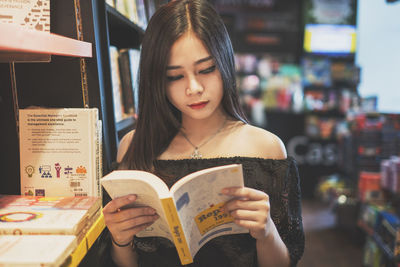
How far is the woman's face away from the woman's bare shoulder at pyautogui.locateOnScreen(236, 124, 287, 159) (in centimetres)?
20

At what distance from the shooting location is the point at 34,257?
2.26 ft

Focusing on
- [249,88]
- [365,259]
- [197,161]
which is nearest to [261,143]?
[197,161]

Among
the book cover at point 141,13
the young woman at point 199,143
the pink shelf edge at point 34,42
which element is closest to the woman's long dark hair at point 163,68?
the young woman at point 199,143

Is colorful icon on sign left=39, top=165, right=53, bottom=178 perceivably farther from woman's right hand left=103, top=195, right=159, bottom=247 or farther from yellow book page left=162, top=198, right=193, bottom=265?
yellow book page left=162, top=198, right=193, bottom=265

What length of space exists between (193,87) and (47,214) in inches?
21.4

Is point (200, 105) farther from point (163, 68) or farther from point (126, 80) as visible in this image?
point (126, 80)

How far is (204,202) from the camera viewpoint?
855 millimetres

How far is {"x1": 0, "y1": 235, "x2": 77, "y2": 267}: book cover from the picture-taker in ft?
2.22

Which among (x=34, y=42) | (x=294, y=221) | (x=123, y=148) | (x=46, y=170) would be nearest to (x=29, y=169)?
(x=46, y=170)

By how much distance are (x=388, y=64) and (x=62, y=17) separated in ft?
13.3

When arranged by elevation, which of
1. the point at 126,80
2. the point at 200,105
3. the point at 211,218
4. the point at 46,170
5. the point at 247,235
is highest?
the point at 126,80

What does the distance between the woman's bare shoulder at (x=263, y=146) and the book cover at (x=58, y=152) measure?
523 mm

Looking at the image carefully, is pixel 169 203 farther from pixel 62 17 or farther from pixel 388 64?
pixel 388 64

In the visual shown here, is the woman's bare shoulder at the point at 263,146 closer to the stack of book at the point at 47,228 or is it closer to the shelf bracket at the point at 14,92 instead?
the stack of book at the point at 47,228
